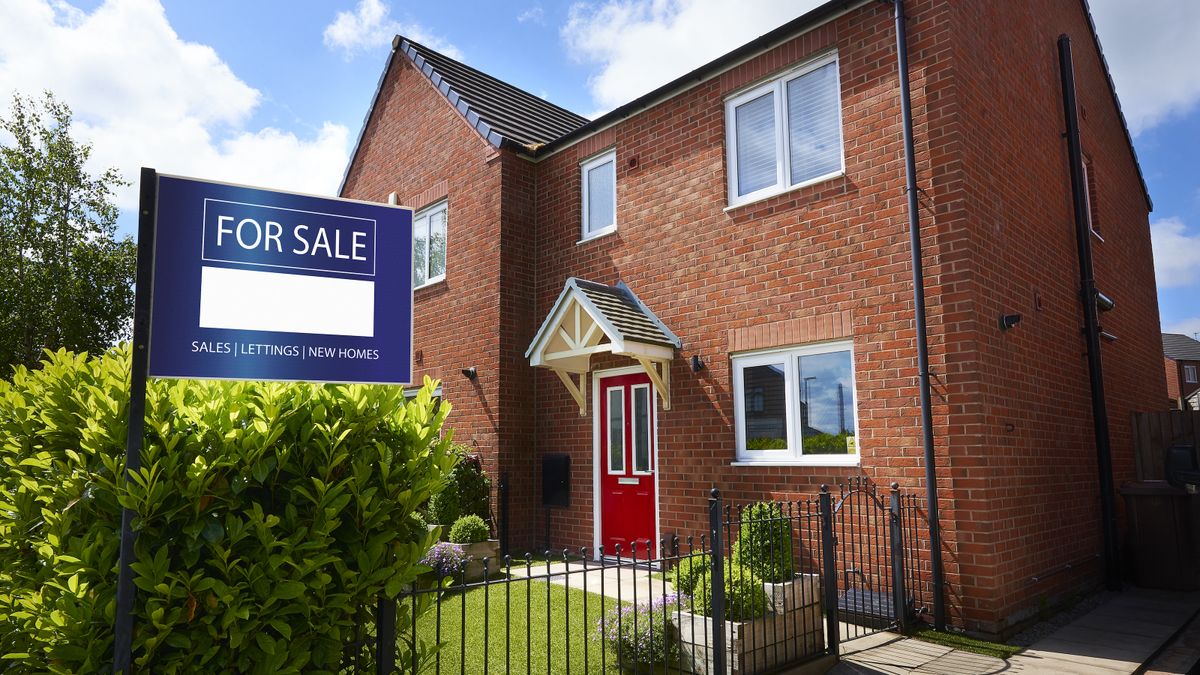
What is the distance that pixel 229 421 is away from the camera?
300cm

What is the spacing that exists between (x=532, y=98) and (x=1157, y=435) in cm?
1229

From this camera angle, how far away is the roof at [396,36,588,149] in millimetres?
12297

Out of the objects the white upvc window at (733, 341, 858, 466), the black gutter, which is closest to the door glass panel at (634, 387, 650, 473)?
the white upvc window at (733, 341, 858, 466)

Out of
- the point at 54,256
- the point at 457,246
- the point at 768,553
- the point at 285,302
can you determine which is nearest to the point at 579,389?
the point at 457,246

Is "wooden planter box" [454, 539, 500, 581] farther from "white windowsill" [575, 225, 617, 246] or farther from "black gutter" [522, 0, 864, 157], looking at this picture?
"black gutter" [522, 0, 864, 157]

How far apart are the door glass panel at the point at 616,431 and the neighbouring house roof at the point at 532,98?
397 centimetres

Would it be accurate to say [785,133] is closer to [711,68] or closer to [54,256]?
[711,68]

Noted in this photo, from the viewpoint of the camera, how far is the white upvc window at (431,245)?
42.5 feet

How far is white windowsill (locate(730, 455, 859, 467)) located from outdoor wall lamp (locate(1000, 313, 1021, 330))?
198cm

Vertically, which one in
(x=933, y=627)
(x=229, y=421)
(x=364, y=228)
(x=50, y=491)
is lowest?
(x=933, y=627)

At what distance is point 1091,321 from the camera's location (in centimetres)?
952

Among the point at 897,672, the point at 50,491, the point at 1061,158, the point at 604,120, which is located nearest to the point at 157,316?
the point at 50,491

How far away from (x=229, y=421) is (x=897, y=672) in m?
4.87

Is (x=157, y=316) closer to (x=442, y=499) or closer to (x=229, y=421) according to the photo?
(x=229, y=421)
